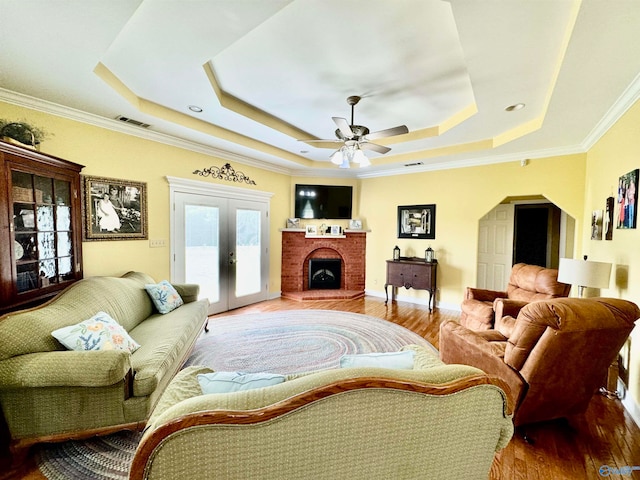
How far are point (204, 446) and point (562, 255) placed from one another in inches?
263

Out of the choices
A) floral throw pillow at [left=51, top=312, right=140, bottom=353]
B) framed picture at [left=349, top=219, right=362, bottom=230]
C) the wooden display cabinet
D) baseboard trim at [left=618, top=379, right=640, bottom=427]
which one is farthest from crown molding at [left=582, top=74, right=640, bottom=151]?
the wooden display cabinet

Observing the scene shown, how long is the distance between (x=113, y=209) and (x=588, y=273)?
16.4ft

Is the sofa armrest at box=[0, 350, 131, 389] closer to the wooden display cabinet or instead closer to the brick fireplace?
the wooden display cabinet

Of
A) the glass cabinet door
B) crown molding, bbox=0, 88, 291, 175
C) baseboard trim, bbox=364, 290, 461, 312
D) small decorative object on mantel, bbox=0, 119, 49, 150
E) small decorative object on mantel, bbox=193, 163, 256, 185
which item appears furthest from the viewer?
baseboard trim, bbox=364, 290, 461, 312

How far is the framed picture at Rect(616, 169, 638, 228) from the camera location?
7.36ft

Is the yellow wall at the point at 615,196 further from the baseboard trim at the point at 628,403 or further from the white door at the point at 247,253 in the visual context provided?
the white door at the point at 247,253

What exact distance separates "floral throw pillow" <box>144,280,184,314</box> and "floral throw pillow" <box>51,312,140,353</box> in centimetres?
90

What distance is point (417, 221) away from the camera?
17.5ft

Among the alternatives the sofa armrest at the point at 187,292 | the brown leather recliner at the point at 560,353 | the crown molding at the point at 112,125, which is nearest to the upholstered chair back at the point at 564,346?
the brown leather recliner at the point at 560,353

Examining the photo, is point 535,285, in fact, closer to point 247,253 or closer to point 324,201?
point 324,201

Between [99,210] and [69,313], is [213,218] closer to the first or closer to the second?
[99,210]

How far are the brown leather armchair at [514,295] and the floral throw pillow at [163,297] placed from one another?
3.52 metres

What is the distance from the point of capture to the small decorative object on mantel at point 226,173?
4.27 metres

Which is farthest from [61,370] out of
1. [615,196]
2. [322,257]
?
[615,196]
